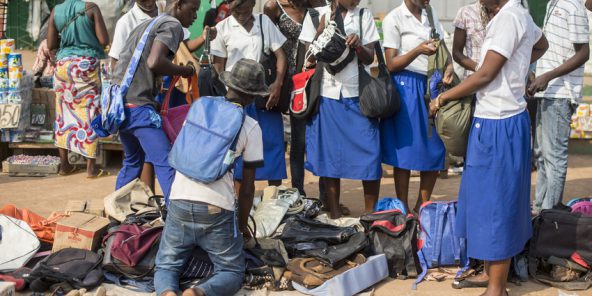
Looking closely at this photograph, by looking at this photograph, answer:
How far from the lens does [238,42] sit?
7.11m

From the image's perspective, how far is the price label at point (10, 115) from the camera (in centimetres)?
916

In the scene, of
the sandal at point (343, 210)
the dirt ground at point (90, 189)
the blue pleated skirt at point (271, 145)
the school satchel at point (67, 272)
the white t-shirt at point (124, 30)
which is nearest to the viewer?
the school satchel at point (67, 272)

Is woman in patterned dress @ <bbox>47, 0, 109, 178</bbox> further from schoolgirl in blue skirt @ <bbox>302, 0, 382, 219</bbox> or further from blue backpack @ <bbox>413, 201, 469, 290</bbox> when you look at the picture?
blue backpack @ <bbox>413, 201, 469, 290</bbox>

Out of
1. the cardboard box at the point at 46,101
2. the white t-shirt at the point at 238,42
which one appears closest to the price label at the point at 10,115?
the cardboard box at the point at 46,101

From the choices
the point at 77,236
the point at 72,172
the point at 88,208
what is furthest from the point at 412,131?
the point at 72,172

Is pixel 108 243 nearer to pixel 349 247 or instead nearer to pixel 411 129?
pixel 349 247

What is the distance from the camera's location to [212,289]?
17.2 feet

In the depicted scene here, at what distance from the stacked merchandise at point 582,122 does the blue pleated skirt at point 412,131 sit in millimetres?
3698

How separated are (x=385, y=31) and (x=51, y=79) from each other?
457 centimetres

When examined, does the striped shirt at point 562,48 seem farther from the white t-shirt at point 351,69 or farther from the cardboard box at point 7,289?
the cardboard box at point 7,289

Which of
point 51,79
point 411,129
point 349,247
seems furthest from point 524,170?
point 51,79

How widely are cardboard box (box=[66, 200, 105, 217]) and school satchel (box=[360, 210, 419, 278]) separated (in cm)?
205

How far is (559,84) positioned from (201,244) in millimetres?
3430

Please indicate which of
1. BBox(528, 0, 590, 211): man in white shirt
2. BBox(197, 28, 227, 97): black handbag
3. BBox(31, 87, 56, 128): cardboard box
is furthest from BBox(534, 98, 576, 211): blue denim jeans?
BBox(31, 87, 56, 128): cardboard box
